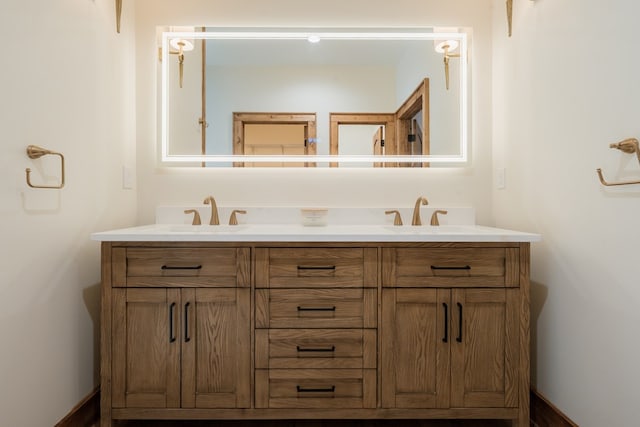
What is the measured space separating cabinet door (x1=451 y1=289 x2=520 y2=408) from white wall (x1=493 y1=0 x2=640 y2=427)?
22cm

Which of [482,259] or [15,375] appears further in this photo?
[482,259]

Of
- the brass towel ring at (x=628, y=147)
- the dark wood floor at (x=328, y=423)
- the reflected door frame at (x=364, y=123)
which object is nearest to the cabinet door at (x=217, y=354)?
the dark wood floor at (x=328, y=423)

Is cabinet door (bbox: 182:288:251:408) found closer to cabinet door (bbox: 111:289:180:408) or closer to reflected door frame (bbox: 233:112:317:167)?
cabinet door (bbox: 111:289:180:408)

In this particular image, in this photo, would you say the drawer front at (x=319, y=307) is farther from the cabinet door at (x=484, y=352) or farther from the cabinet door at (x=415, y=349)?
the cabinet door at (x=484, y=352)

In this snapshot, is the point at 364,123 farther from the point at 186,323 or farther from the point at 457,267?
the point at 186,323

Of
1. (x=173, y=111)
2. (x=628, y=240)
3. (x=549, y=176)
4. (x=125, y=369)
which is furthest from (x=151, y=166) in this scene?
(x=628, y=240)

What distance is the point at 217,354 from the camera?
4.31 feet

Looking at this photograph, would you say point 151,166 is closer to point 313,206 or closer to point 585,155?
point 313,206

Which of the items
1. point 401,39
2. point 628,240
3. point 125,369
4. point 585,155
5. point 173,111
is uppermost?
point 401,39

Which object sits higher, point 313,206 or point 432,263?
point 313,206

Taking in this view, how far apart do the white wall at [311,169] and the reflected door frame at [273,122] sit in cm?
12

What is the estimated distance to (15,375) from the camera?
111 cm

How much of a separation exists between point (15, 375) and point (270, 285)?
2.73 ft

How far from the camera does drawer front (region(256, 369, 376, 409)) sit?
4.31 feet
